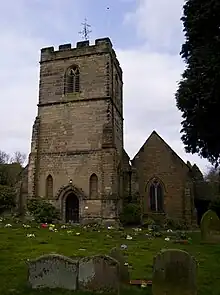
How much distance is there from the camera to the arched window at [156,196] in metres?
32.6

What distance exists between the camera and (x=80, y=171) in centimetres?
2973

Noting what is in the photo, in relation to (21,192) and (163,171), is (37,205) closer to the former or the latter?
(21,192)

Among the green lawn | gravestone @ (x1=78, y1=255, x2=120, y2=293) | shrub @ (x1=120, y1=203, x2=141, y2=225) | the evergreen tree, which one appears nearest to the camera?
gravestone @ (x1=78, y1=255, x2=120, y2=293)

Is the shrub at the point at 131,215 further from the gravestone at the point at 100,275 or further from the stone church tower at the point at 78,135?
the gravestone at the point at 100,275

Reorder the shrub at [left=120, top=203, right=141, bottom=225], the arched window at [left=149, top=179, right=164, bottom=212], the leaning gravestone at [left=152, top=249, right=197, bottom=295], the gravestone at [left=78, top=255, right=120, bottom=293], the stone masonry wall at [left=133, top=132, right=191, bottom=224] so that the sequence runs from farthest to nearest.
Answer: the arched window at [left=149, top=179, right=164, bottom=212] → the stone masonry wall at [left=133, top=132, right=191, bottom=224] → the shrub at [left=120, top=203, right=141, bottom=225] → the gravestone at [left=78, top=255, right=120, bottom=293] → the leaning gravestone at [left=152, top=249, right=197, bottom=295]

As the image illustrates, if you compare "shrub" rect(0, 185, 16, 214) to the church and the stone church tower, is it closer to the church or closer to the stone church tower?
the church

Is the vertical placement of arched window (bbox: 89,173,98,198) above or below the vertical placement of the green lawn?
above

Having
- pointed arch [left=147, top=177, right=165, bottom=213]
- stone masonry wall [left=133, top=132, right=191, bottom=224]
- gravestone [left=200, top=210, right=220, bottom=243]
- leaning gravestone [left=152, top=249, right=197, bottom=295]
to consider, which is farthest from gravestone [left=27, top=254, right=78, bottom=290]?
pointed arch [left=147, top=177, right=165, bottom=213]

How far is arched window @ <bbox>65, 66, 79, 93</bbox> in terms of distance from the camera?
31.9 m

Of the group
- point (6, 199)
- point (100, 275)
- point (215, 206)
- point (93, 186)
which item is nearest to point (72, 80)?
point (93, 186)

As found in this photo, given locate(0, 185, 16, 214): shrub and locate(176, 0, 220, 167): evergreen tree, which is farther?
locate(0, 185, 16, 214): shrub

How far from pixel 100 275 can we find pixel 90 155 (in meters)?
22.6

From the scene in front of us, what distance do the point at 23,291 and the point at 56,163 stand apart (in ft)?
76.9

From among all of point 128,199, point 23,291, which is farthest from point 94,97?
point 23,291
